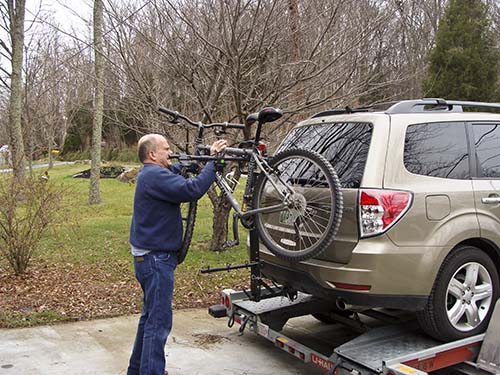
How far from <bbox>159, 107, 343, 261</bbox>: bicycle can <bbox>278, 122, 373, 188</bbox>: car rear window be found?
0.63 ft

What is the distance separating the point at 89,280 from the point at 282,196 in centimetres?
405

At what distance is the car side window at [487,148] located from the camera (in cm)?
445

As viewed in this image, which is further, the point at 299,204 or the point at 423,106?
the point at 423,106

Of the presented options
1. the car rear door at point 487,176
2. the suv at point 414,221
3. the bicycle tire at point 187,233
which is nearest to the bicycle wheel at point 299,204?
the suv at point 414,221

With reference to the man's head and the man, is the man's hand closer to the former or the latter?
the man

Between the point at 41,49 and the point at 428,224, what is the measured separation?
58.3ft

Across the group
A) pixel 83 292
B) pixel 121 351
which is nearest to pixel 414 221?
pixel 121 351

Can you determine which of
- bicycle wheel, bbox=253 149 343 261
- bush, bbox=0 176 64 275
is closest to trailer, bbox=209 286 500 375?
bicycle wheel, bbox=253 149 343 261

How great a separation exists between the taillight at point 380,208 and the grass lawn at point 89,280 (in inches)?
131

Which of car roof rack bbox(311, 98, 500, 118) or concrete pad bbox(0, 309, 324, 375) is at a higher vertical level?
car roof rack bbox(311, 98, 500, 118)

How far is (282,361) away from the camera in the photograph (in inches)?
194

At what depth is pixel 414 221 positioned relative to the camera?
381 centimetres

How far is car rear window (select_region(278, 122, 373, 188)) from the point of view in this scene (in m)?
4.00

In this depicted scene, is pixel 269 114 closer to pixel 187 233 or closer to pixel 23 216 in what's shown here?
pixel 187 233
